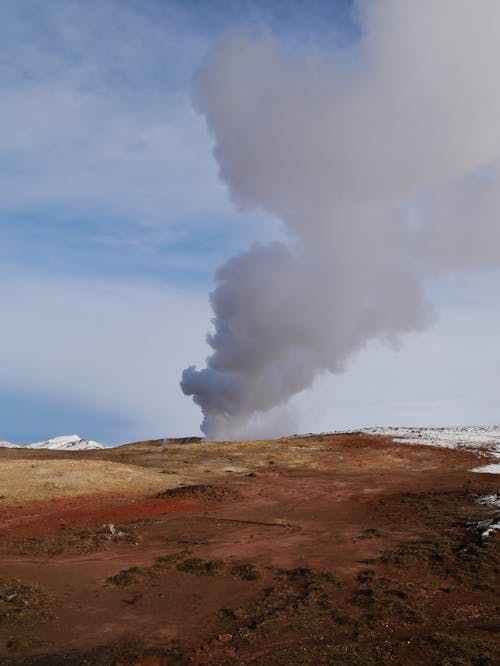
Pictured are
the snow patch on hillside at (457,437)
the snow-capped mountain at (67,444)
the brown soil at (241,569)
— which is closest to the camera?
the brown soil at (241,569)

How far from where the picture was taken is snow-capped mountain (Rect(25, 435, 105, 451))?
71375 mm

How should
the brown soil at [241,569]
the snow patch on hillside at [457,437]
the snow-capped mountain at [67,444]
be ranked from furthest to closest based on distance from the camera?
the snow-capped mountain at [67,444], the snow patch on hillside at [457,437], the brown soil at [241,569]

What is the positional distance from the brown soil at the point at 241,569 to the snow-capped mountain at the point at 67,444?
4379 centimetres

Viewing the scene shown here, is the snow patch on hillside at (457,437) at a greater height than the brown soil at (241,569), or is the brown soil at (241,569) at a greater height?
the snow patch on hillside at (457,437)

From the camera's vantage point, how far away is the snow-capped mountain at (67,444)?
71.4 meters

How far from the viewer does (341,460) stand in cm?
3847

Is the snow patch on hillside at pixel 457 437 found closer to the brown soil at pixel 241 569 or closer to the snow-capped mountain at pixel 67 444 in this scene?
the brown soil at pixel 241 569

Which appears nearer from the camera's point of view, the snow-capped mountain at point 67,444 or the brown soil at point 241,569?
the brown soil at point 241,569

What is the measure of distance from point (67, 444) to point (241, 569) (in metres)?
66.9

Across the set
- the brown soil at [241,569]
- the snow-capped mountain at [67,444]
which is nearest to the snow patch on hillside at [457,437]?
the brown soil at [241,569]

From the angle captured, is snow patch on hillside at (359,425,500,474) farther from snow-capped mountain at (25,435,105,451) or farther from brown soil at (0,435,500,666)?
snow-capped mountain at (25,435,105,451)

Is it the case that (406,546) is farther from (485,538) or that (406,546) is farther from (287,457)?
(287,457)

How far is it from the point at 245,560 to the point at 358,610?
16.2ft

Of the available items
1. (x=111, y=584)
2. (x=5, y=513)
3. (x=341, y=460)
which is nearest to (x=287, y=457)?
(x=341, y=460)
